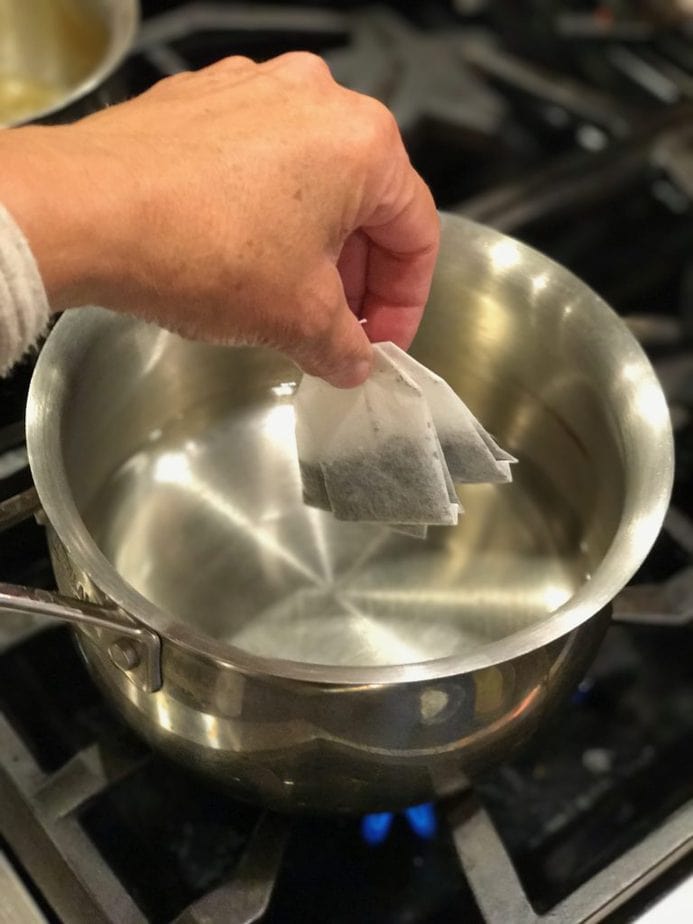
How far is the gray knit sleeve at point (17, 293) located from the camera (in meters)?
0.38

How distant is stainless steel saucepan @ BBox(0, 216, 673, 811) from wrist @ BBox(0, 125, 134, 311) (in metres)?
0.11

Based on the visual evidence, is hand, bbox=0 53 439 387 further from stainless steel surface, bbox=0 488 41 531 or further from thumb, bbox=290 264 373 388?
stainless steel surface, bbox=0 488 41 531

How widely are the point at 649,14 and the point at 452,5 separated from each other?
0.77 ft

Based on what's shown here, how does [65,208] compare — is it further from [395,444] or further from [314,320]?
[395,444]

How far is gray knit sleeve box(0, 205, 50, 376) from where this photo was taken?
38 cm

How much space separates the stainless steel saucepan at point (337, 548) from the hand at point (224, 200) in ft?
0.37

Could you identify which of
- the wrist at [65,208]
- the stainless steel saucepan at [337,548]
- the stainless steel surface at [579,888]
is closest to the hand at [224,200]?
the wrist at [65,208]

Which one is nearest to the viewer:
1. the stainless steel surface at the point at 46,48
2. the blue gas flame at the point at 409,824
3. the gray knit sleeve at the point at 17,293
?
the gray knit sleeve at the point at 17,293

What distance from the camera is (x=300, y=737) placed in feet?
1.45

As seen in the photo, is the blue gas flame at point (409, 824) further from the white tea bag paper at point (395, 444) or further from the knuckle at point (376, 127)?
the knuckle at point (376, 127)

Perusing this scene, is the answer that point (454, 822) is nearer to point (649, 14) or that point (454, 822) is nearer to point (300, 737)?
point (300, 737)

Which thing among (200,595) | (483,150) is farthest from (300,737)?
(483,150)

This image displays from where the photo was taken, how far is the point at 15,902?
Result: 49 cm

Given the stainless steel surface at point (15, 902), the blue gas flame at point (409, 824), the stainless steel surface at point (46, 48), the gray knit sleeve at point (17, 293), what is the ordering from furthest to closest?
the stainless steel surface at point (46, 48) → the blue gas flame at point (409, 824) → the stainless steel surface at point (15, 902) → the gray knit sleeve at point (17, 293)
